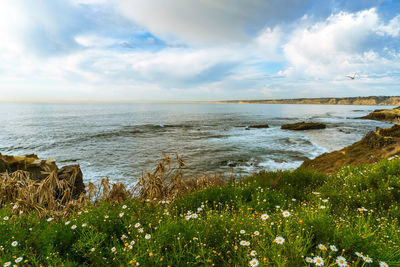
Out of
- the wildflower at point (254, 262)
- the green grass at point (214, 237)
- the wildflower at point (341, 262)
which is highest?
the wildflower at point (341, 262)

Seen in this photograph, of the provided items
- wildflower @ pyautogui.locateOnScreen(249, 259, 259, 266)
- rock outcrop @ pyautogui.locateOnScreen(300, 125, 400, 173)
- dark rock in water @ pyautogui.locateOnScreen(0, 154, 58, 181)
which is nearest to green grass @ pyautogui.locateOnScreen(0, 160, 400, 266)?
wildflower @ pyautogui.locateOnScreen(249, 259, 259, 266)

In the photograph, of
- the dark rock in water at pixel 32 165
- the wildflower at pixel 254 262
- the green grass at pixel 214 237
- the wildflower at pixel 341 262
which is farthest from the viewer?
the dark rock in water at pixel 32 165

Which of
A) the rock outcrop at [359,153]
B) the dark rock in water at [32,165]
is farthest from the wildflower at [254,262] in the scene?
the dark rock in water at [32,165]

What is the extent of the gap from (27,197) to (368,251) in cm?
792

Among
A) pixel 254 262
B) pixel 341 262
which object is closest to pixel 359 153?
pixel 341 262

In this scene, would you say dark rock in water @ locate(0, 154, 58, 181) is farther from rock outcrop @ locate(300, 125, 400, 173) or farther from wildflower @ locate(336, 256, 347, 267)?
rock outcrop @ locate(300, 125, 400, 173)

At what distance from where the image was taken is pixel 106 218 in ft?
13.0

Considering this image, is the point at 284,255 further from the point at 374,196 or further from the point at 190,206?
the point at 374,196

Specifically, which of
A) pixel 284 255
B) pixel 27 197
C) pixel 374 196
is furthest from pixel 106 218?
pixel 374 196

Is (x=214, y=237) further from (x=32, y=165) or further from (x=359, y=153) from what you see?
(x=359, y=153)

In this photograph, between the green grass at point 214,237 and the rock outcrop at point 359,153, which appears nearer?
the green grass at point 214,237

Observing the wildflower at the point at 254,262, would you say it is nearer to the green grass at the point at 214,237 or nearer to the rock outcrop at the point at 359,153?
the green grass at the point at 214,237

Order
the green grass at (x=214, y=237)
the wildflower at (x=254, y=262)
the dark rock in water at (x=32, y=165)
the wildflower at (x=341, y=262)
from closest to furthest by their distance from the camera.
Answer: the wildflower at (x=341, y=262)
the wildflower at (x=254, y=262)
the green grass at (x=214, y=237)
the dark rock in water at (x=32, y=165)

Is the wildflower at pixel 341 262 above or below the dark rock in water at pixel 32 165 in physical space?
above
